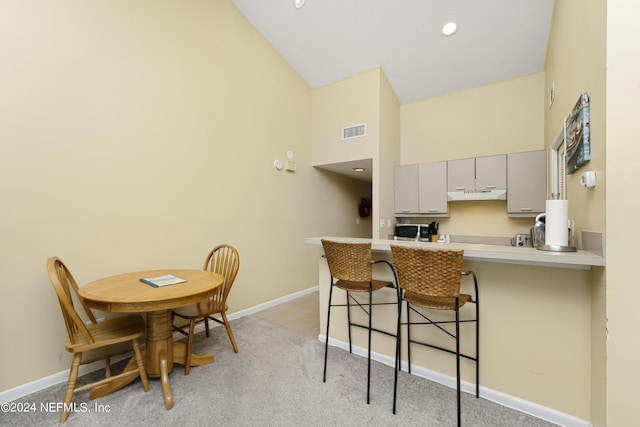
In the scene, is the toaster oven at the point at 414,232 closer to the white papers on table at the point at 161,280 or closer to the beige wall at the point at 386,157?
the beige wall at the point at 386,157

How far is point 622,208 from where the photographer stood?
1173 mm

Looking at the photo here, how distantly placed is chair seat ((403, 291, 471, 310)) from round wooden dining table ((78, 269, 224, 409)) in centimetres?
134

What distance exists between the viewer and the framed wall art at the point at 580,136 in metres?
1.47

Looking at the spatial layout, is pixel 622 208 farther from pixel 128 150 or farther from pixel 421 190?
pixel 128 150

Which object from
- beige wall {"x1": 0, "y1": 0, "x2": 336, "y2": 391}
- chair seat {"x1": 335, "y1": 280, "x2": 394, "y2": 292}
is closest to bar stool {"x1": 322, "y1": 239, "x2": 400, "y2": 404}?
chair seat {"x1": 335, "y1": 280, "x2": 394, "y2": 292}

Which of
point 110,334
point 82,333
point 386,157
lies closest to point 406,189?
point 386,157

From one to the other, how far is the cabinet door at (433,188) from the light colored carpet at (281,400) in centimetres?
248

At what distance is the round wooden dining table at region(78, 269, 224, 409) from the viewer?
5.40 ft

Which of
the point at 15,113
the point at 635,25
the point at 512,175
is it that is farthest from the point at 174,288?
the point at 512,175

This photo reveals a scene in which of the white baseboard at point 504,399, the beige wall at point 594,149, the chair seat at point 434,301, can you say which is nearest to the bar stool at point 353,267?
the chair seat at point 434,301

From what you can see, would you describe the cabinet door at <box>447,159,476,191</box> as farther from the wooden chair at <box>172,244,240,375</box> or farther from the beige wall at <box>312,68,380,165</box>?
the wooden chair at <box>172,244,240,375</box>

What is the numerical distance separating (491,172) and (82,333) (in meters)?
4.37

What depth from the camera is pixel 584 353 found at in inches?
58.6

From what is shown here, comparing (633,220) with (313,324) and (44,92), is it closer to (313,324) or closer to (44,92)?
(313,324)
